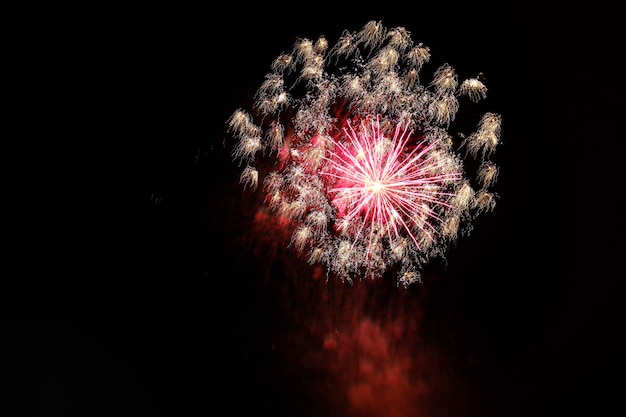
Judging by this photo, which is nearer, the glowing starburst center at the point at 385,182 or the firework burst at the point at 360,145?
the glowing starburst center at the point at 385,182

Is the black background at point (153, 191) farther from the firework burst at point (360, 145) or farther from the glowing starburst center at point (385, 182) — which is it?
the glowing starburst center at point (385, 182)

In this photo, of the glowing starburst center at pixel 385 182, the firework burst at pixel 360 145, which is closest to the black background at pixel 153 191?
the firework burst at pixel 360 145

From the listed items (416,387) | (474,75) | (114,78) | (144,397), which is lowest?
(144,397)

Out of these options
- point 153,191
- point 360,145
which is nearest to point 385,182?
point 360,145

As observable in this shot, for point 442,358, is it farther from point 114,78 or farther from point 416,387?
point 114,78

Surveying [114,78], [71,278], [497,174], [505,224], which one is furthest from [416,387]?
[114,78]

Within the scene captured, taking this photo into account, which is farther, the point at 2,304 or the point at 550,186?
the point at 550,186

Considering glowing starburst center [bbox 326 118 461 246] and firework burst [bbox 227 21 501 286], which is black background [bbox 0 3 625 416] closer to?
firework burst [bbox 227 21 501 286]

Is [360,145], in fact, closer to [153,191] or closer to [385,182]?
[385,182]
